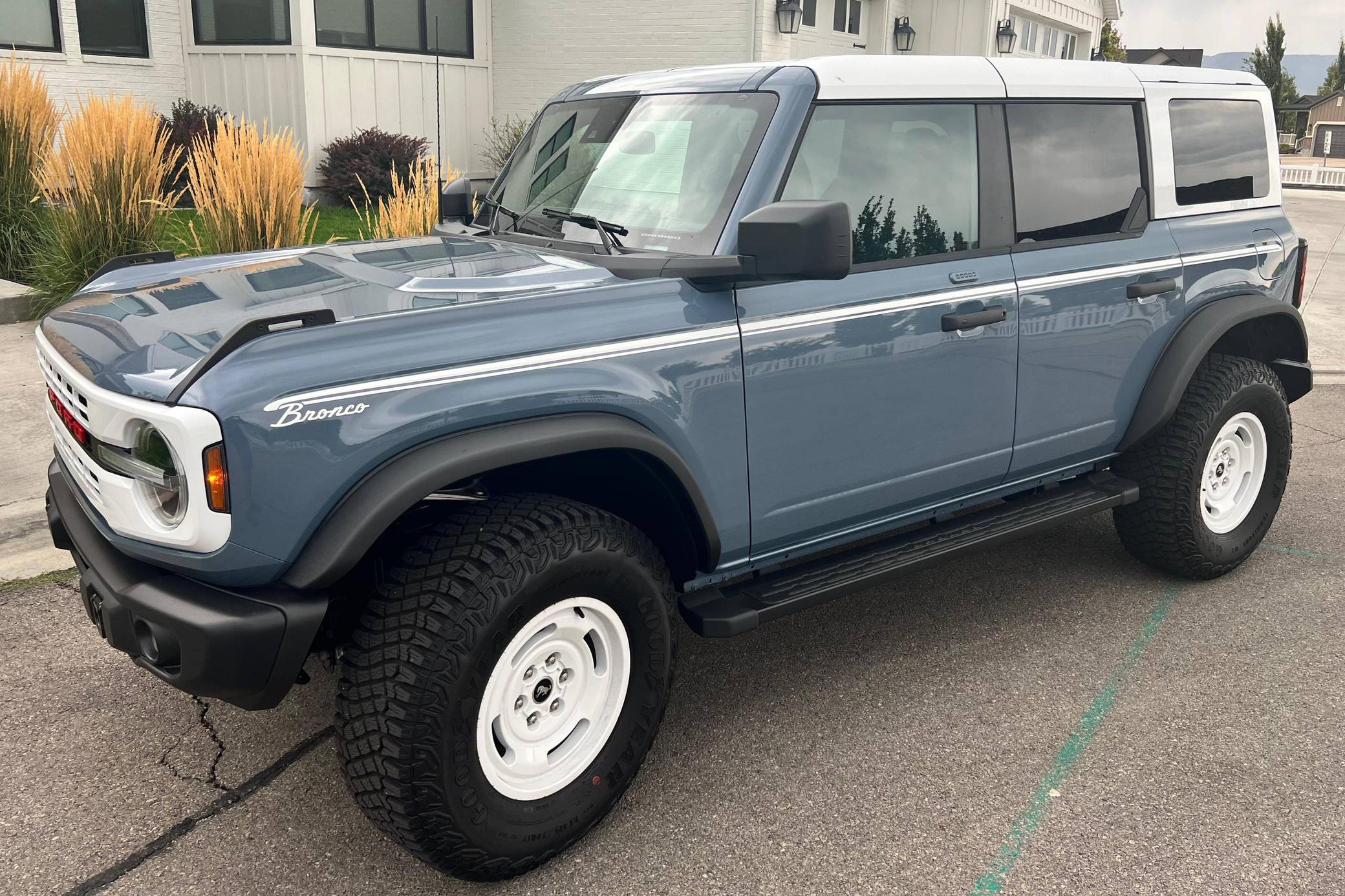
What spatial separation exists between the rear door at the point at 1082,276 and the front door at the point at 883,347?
0.50 feet

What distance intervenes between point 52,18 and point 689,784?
14.7 m

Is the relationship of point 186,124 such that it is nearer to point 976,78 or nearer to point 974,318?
point 976,78

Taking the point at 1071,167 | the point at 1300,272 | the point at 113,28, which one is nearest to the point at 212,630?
the point at 1071,167

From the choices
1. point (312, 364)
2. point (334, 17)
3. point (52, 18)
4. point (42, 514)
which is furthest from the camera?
point (334, 17)

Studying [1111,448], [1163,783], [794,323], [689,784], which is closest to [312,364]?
[794,323]

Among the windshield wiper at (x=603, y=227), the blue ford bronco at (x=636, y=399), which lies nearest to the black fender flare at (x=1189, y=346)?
the blue ford bronco at (x=636, y=399)

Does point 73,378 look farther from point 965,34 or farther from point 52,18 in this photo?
point 965,34

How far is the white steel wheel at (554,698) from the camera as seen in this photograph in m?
2.69

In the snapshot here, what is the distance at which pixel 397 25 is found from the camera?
1597cm

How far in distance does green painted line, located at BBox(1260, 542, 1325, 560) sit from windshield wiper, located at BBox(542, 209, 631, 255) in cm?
357

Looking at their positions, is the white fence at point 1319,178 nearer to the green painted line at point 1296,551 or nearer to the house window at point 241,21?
the house window at point 241,21

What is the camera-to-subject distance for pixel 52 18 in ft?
45.2

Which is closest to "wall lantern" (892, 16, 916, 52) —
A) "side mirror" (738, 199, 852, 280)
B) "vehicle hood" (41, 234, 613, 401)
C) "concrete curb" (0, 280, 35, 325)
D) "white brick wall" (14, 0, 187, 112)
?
"white brick wall" (14, 0, 187, 112)

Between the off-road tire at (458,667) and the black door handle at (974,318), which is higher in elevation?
the black door handle at (974,318)
